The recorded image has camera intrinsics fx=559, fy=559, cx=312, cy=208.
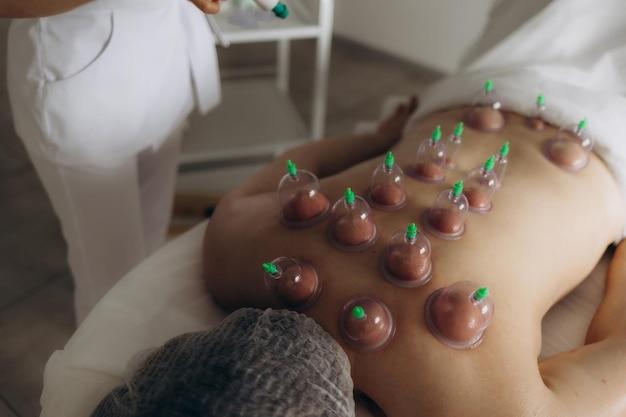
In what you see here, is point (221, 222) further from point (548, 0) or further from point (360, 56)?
point (360, 56)

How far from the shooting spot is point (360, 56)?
2570mm

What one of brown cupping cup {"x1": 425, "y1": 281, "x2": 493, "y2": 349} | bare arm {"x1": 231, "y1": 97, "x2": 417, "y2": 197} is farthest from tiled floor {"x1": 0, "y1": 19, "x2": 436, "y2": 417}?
brown cupping cup {"x1": 425, "y1": 281, "x2": 493, "y2": 349}

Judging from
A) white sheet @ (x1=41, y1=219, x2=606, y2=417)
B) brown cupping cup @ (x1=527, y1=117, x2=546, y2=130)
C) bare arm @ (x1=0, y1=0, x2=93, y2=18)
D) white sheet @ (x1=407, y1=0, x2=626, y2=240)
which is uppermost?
bare arm @ (x1=0, y1=0, x2=93, y2=18)

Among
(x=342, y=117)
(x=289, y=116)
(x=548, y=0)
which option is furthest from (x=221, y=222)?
(x=342, y=117)

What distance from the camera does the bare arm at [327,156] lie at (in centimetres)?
94

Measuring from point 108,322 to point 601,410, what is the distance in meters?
0.64

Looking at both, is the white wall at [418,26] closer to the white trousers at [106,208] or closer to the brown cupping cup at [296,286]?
the white trousers at [106,208]

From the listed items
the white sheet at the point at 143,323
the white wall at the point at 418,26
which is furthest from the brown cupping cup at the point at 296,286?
the white wall at the point at 418,26


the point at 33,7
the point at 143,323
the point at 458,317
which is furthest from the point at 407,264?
the point at 33,7

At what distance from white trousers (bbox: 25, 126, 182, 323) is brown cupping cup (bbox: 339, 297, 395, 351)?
0.62 metres

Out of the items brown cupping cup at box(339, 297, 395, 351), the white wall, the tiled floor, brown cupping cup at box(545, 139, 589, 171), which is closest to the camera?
brown cupping cup at box(339, 297, 395, 351)

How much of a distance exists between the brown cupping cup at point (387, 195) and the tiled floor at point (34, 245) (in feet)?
3.11

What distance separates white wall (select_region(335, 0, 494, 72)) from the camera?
2178 mm

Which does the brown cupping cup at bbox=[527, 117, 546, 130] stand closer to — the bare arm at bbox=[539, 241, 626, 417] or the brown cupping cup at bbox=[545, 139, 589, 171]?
the brown cupping cup at bbox=[545, 139, 589, 171]
